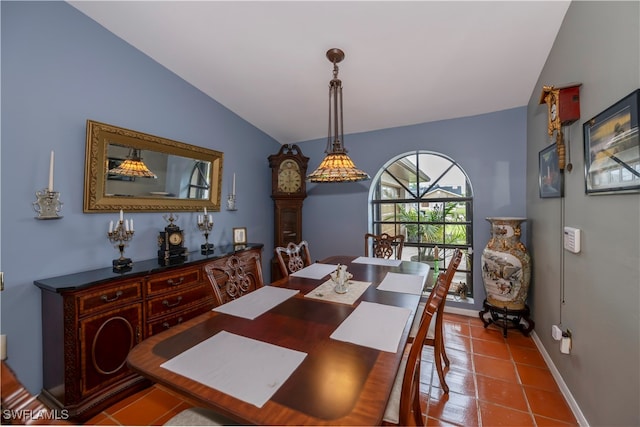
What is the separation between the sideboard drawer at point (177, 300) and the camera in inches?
78.9

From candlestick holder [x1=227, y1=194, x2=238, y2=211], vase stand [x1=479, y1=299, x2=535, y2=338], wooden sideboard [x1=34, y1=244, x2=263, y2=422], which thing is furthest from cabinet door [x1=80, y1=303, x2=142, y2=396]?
vase stand [x1=479, y1=299, x2=535, y2=338]

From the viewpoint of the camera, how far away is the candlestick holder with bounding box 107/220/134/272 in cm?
203

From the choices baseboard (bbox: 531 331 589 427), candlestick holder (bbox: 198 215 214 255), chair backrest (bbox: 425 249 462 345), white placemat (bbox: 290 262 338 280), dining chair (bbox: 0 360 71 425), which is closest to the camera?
dining chair (bbox: 0 360 71 425)

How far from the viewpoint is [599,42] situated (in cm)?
139

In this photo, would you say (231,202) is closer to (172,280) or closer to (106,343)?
(172,280)

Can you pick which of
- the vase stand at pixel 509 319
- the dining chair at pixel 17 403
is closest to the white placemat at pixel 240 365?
the dining chair at pixel 17 403

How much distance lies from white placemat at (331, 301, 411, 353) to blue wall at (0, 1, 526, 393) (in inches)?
82.0

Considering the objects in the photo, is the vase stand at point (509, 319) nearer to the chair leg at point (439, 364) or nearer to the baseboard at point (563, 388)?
the baseboard at point (563, 388)

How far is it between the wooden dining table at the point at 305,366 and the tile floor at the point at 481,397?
1.58 feet

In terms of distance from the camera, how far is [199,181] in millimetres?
2871

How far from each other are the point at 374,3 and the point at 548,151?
178 cm

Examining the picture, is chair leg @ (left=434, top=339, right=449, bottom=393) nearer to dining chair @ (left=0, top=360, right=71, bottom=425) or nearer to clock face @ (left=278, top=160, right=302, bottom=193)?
dining chair @ (left=0, top=360, right=71, bottom=425)

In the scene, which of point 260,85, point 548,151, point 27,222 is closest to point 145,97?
point 260,85

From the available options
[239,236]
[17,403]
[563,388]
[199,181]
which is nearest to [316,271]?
[239,236]
